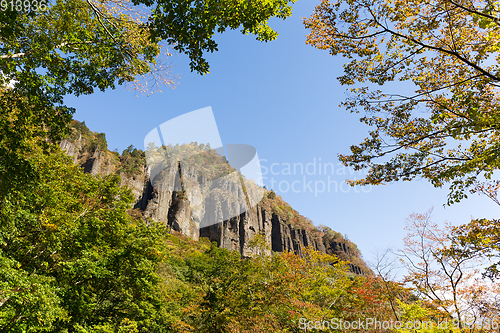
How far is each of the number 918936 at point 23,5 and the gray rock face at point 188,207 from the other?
48.8 m

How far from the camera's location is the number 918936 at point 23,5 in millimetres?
3697

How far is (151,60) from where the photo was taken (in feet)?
17.4

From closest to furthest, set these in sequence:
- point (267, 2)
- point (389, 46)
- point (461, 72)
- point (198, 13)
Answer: point (198, 13) < point (267, 2) < point (461, 72) < point (389, 46)

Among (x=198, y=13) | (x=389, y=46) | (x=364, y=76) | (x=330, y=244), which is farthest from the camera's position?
(x=330, y=244)

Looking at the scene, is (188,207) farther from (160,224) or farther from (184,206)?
(160,224)

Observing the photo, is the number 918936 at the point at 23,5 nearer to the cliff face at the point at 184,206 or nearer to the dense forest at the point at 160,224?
the dense forest at the point at 160,224

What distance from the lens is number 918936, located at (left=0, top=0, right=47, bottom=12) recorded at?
3.70 metres

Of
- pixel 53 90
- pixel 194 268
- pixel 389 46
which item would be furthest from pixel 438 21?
pixel 194 268

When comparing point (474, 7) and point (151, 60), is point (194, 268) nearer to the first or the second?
point (151, 60)

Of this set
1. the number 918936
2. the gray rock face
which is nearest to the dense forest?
the number 918936

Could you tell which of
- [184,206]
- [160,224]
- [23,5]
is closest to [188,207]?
[184,206]

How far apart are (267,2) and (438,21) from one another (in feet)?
11.7

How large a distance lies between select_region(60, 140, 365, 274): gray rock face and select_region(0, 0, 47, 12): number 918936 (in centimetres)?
4880

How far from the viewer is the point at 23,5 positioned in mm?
4121
